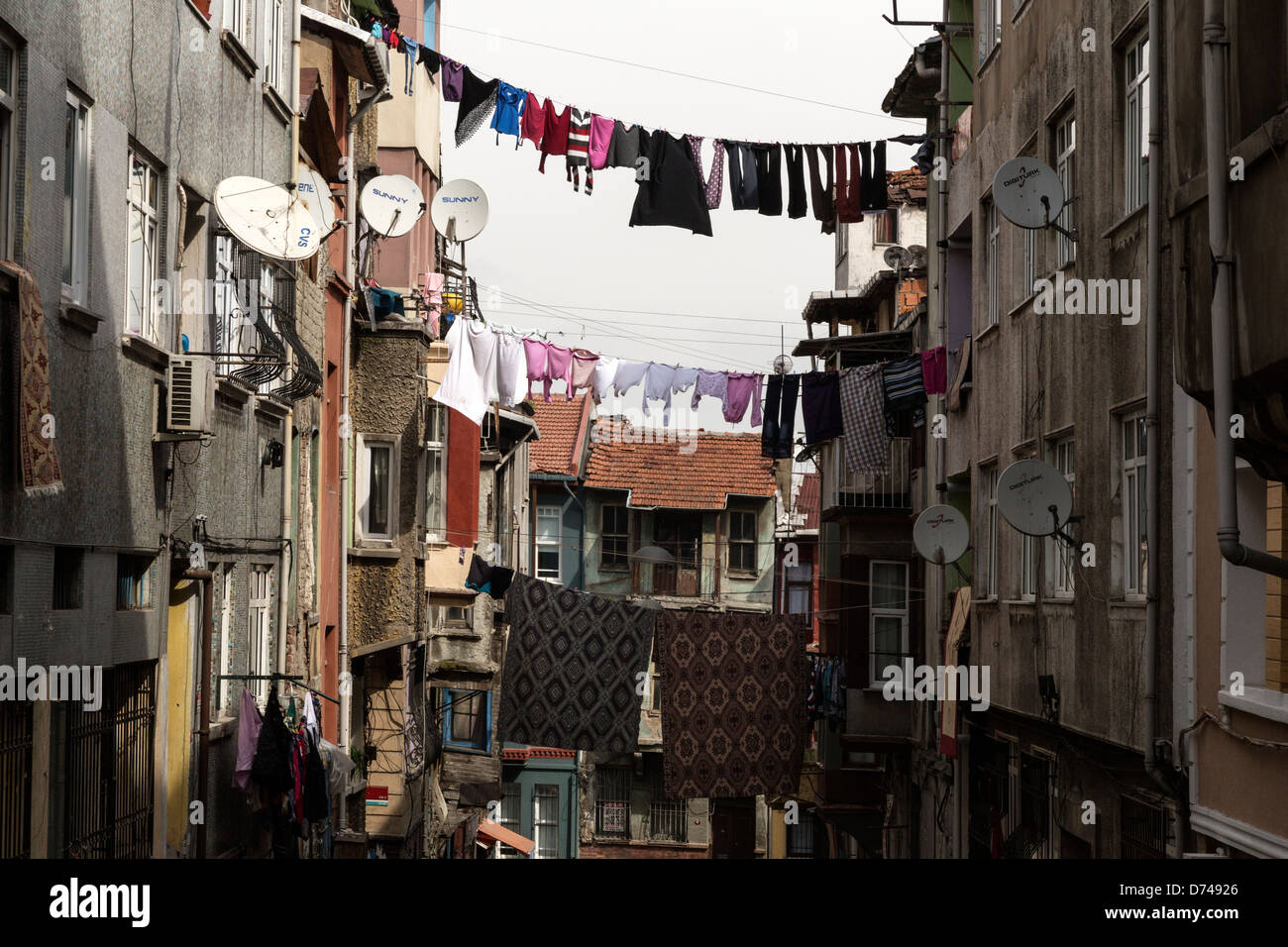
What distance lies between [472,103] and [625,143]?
2.13m

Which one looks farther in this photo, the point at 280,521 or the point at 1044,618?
the point at 280,521

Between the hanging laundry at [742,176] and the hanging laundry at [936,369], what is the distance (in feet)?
11.3

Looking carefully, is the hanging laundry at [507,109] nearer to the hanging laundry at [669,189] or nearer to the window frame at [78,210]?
the hanging laundry at [669,189]

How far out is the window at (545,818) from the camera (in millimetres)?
45500

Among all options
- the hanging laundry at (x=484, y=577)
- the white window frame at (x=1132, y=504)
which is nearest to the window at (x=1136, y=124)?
the white window frame at (x=1132, y=504)

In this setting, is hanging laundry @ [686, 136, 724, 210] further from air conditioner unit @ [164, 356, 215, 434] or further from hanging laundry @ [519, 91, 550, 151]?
air conditioner unit @ [164, 356, 215, 434]

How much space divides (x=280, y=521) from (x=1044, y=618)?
842cm

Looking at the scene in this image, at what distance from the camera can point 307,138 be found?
20469 mm

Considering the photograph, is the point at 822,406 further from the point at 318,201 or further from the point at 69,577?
the point at 69,577

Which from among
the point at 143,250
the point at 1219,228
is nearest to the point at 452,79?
the point at 143,250

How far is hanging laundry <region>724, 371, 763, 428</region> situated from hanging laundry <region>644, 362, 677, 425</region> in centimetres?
101

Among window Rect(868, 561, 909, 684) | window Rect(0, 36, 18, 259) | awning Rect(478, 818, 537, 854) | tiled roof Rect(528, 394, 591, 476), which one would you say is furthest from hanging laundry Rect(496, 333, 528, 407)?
tiled roof Rect(528, 394, 591, 476)

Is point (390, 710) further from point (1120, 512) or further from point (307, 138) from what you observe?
point (1120, 512)
